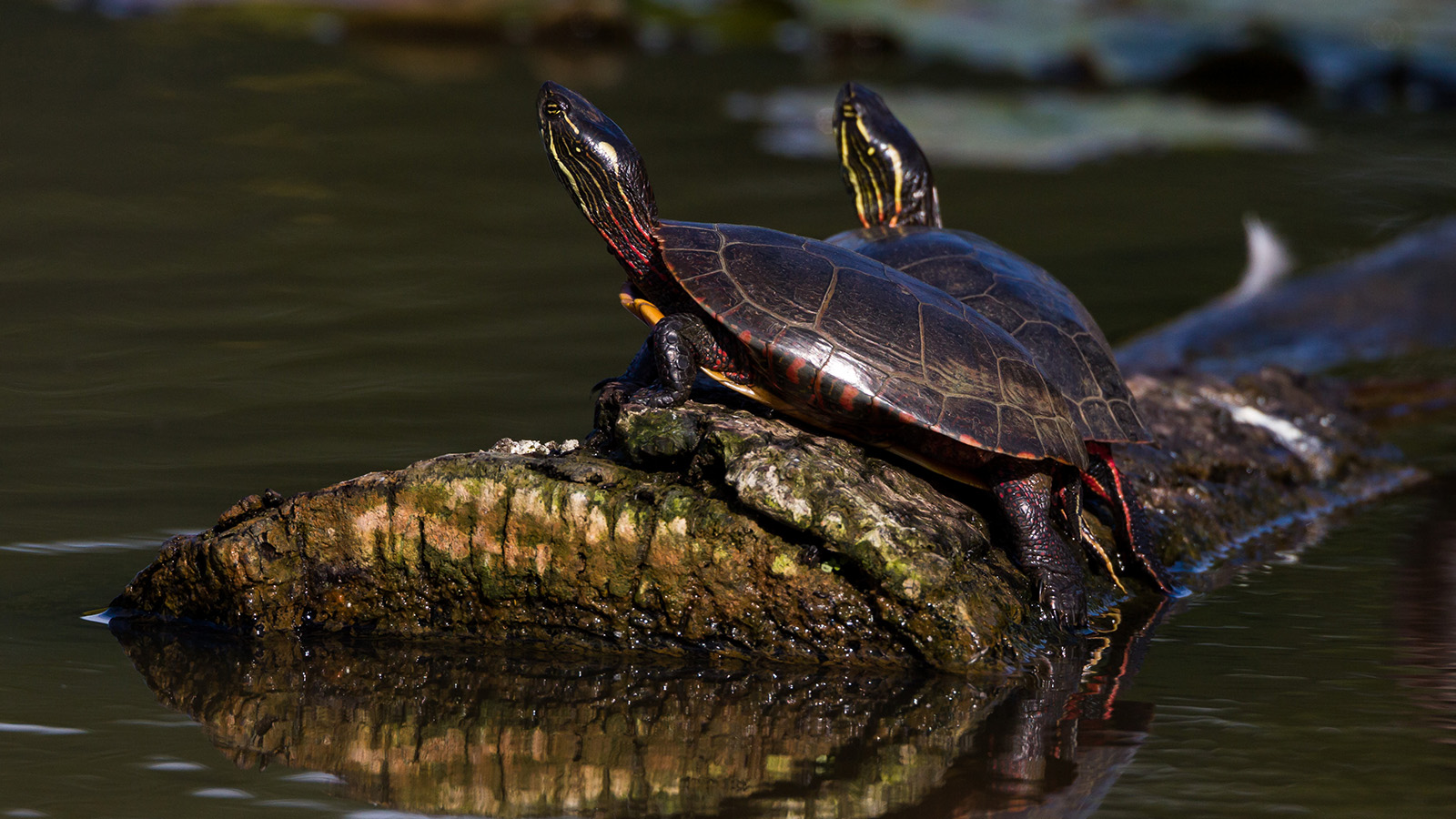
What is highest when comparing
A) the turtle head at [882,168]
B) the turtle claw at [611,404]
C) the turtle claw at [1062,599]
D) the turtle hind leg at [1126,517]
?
the turtle head at [882,168]

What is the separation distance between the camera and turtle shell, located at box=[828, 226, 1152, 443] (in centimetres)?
405

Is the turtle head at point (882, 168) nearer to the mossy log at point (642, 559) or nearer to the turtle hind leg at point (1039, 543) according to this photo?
the turtle hind leg at point (1039, 543)

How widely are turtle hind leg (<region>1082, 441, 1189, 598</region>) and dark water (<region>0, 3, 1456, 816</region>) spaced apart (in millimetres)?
141

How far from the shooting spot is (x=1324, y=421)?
520 cm

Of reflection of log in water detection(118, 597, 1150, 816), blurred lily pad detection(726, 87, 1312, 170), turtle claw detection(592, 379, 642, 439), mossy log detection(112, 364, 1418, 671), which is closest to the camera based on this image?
reflection of log in water detection(118, 597, 1150, 816)

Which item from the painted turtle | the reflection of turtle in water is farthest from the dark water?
the painted turtle

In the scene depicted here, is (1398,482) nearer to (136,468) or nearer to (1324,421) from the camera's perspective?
(1324,421)

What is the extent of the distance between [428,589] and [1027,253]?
5.25 m

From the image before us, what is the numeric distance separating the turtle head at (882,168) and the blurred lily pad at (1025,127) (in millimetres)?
4112

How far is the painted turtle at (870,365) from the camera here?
3.47 meters

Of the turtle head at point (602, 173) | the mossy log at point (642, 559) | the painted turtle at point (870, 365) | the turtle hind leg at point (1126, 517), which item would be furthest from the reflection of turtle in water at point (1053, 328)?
the turtle head at point (602, 173)

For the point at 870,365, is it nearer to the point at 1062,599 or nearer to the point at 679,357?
the point at 679,357

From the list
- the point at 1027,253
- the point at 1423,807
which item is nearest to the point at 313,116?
the point at 1027,253

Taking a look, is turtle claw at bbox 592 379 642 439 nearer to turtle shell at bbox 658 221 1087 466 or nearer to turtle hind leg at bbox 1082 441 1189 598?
turtle shell at bbox 658 221 1087 466
